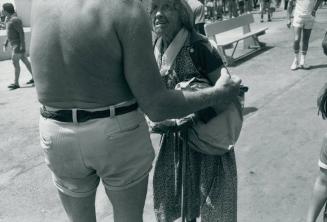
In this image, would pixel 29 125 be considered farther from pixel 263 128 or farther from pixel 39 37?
pixel 39 37

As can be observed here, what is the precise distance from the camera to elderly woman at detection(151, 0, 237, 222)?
2137 millimetres

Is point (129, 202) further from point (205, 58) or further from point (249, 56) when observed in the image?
point (249, 56)

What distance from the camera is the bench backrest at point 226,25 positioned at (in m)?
8.32

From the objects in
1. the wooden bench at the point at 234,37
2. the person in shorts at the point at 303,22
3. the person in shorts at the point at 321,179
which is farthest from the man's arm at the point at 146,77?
the wooden bench at the point at 234,37

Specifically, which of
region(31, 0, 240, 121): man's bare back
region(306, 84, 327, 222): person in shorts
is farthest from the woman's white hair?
region(306, 84, 327, 222): person in shorts

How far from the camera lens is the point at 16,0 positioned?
56.0 ft

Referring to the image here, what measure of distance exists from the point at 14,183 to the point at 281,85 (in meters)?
4.20

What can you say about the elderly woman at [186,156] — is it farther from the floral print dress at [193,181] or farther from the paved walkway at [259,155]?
the paved walkway at [259,155]

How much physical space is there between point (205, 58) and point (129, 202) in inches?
32.1

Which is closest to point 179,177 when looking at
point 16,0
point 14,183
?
point 14,183

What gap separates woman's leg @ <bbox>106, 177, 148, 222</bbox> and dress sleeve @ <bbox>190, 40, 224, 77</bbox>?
0.66 meters

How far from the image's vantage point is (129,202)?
1.78 meters

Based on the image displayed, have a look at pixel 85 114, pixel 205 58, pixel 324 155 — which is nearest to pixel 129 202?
Answer: pixel 85 114

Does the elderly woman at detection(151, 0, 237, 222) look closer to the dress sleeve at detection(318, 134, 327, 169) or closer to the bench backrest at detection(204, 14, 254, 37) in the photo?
the dress sleeve at detection(318, 134, 327, 169)
